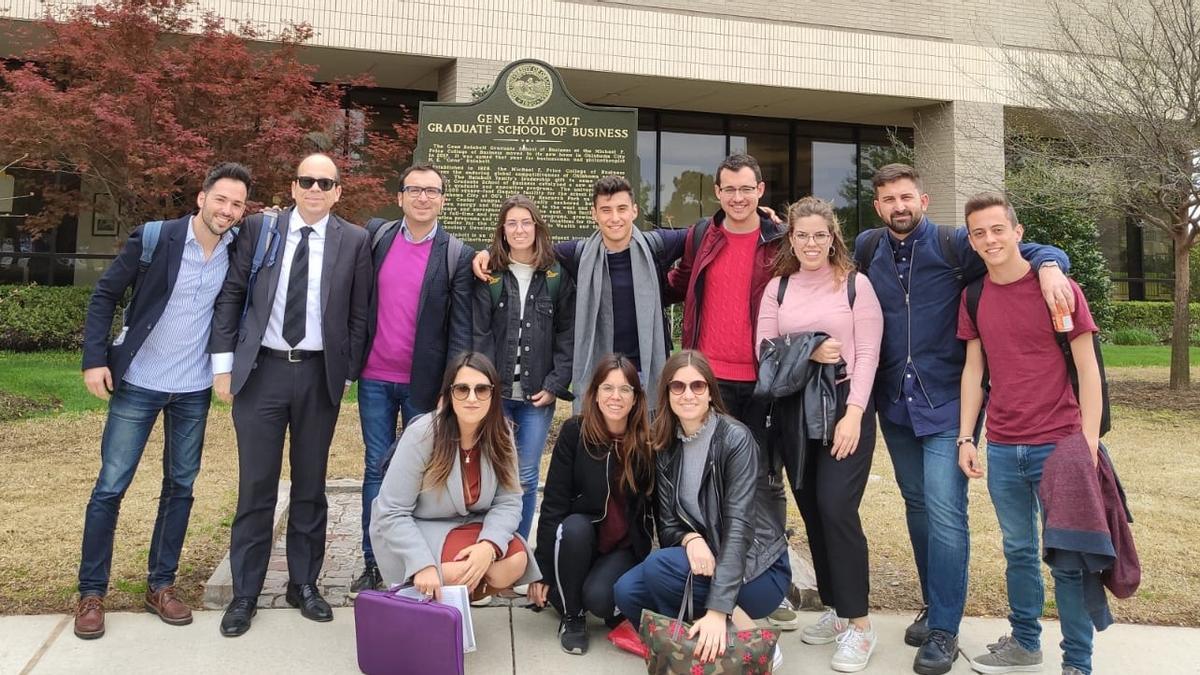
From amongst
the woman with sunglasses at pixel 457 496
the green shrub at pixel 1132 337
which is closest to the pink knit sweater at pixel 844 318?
the woman with sunglasses at pixel 457 496

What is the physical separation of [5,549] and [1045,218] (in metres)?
17.7

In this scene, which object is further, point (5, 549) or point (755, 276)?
point (5, 549)

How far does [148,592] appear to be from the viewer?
3756 mm

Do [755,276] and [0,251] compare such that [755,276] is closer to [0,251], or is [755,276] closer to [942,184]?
[942,184]

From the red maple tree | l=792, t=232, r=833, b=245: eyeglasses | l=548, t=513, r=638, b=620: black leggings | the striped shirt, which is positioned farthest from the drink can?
the red maple tree

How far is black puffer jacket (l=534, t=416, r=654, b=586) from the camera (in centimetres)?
352

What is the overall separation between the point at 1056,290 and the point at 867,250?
2.93 feet

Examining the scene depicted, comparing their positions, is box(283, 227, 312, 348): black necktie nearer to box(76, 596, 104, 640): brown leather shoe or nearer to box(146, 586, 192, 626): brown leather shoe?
box(146, 586, 192, 626): brown leather shoe

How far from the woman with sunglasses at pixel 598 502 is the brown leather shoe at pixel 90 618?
1852mm

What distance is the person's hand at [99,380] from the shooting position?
342 cm

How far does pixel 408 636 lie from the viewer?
9.86ft

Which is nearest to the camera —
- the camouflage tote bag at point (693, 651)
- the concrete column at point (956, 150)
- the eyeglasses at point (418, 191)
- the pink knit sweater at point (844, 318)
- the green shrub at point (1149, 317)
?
the camouflage tote bag at point (693, 651)

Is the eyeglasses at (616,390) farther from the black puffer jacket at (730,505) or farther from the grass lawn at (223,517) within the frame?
the grass lawn at (223,517)

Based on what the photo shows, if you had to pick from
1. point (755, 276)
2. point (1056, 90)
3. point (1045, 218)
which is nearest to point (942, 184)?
point (1045, 218)
